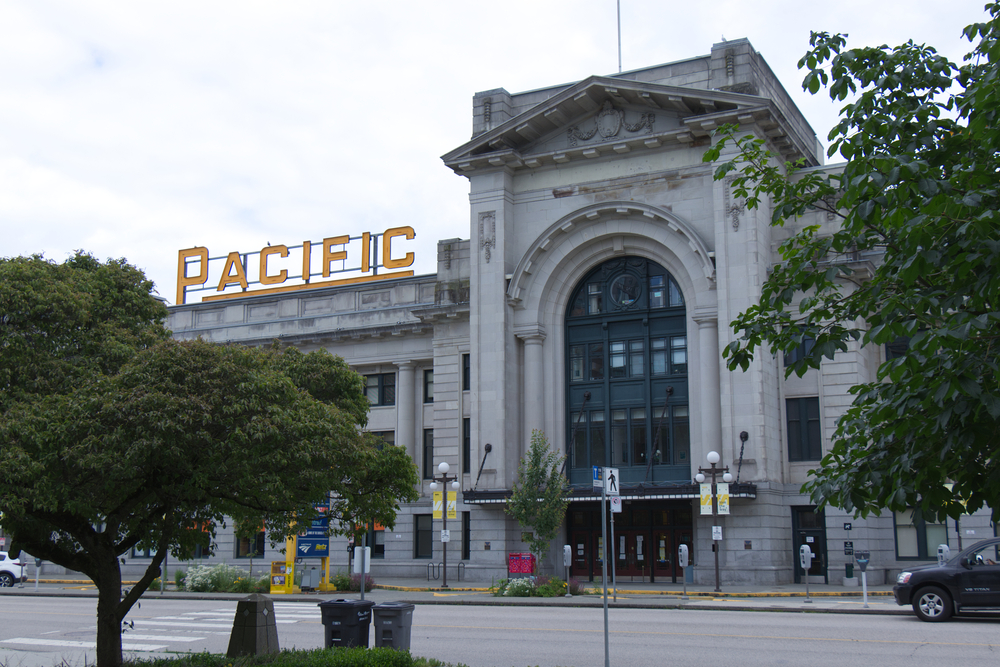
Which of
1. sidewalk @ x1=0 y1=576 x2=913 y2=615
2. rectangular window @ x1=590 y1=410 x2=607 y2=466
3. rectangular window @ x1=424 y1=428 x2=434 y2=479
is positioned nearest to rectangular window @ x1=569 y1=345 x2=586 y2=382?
rectangular window @ x1=590 y1=410 x2=607 y2=466

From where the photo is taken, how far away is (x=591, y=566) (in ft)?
→ 131

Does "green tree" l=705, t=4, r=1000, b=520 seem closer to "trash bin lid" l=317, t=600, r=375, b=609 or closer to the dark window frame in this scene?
"trash bin lid" l=317, t=600, r=375, b=609

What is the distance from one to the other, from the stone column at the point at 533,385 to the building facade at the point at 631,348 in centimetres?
8

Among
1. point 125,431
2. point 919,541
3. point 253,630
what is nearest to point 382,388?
point 919,541

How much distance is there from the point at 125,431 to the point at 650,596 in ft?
76.5

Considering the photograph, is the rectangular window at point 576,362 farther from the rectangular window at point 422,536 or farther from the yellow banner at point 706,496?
the rectangular window at point 422,536

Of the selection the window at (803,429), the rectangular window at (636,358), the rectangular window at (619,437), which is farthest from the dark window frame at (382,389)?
the window at (803,429)

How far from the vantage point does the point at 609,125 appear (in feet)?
134

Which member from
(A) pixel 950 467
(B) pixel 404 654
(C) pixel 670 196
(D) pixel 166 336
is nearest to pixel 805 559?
(C) pixel 670 196

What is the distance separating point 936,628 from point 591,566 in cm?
2099

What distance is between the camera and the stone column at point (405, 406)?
46.1m

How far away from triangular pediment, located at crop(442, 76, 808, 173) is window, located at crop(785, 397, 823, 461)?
420 inches

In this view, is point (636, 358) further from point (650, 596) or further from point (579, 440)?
point (650, 596)

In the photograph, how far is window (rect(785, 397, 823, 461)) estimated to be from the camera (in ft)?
124
